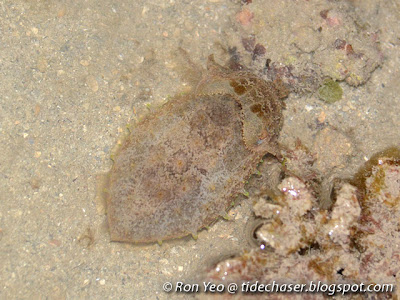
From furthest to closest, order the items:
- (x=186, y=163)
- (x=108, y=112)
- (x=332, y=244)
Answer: (x=108, y=112)
(x=332, y=244)
(x=186, y=163)

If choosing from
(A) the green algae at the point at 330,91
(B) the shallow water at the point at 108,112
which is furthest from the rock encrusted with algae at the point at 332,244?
(A) the green algae at the point at 330,91

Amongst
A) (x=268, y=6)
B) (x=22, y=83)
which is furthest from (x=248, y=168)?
(x=22, y=83)

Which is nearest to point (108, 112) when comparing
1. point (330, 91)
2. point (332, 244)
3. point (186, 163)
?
point (186, 163)

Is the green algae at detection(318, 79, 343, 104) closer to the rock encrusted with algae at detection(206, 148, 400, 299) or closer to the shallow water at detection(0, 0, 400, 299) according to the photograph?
the shallow water at detection(0, 0, 400, 299)

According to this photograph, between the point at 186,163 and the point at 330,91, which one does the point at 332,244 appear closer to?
the point at 186,163

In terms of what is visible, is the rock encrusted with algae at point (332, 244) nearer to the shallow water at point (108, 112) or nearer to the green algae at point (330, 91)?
the shallow water at point (108, 112)

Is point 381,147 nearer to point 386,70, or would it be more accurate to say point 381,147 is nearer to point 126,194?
point 386,70
